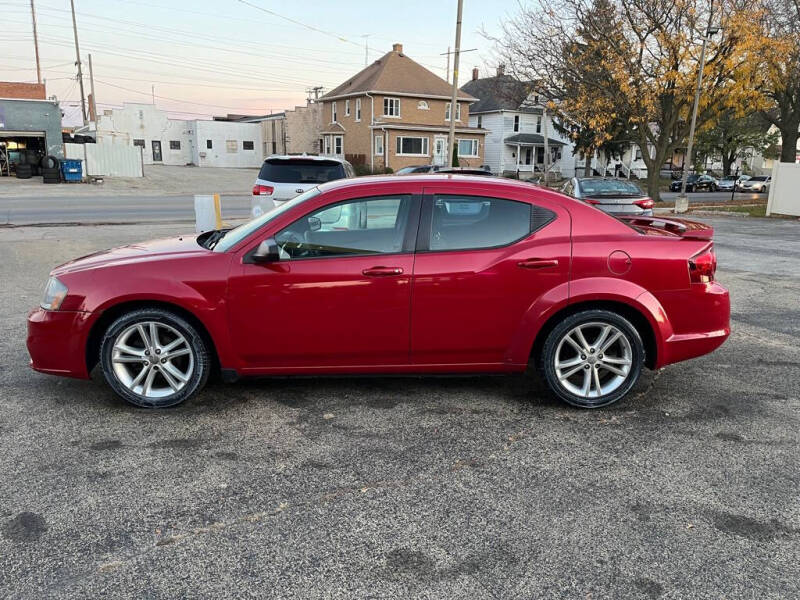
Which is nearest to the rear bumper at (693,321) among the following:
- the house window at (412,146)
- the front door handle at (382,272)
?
the front door handle at (382,272)

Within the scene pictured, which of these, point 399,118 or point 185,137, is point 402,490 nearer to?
point 399,118

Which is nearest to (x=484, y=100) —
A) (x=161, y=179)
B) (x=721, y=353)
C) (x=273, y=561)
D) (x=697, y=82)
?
(x=161, y=179)

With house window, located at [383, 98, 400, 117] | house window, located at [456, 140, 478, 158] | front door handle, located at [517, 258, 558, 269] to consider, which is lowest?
front door handle, located at [517, 258, 558, 269]

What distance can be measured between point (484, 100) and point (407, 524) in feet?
185

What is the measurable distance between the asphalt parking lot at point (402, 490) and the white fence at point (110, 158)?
42.0 meters

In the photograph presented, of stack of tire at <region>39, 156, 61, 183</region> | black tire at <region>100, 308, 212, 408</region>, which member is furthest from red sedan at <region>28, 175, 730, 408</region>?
stack of tire at <region>39, 156, 61, 183</region>

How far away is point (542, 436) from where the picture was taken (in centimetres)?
410

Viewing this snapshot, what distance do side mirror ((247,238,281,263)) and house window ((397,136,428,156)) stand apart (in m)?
43.7

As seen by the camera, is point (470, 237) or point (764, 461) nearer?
point (764, 461)

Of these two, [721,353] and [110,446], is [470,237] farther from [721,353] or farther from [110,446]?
[721,353]

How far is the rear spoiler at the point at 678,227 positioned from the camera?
4.75m

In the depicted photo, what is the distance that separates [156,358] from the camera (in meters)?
4.41

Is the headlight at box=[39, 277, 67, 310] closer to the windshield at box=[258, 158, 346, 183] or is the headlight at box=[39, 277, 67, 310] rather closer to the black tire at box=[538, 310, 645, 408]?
the black tire at box=[538, 310, 645, 408]

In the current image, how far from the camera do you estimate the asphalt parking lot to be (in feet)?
8.89
